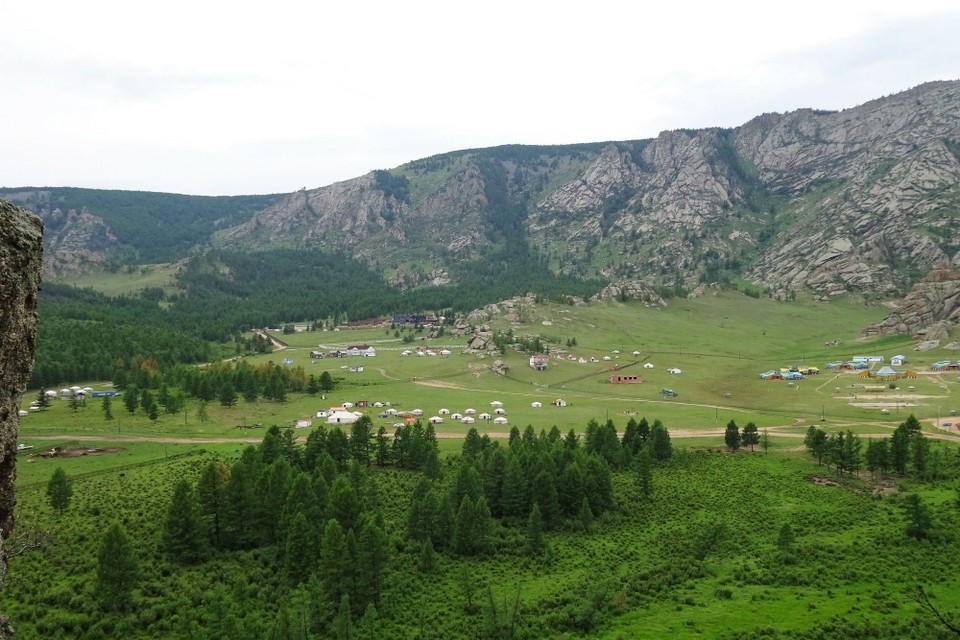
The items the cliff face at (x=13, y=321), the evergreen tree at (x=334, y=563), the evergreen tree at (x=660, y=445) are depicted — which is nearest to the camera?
the cliff face at (x=13, y=321)

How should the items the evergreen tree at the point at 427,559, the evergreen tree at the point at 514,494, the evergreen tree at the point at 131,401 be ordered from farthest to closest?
1. the evergreen tree at the point at 131,401
2. the evergreen tree at the point at 514,494
3. the evergreen tree at the point at 427,559

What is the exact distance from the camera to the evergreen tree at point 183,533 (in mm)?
55281

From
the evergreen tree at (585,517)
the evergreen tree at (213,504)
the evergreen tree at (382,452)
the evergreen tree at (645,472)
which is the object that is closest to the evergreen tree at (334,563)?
the evergreen tree at (213,504)

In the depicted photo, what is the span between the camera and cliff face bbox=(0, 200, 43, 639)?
12750 mm

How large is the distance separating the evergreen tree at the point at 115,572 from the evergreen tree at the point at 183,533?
8869 millimetres

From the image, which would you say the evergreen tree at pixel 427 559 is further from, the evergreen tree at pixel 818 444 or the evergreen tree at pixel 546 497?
the evergreen tree at pixel 818 444

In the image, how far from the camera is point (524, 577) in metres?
55.1

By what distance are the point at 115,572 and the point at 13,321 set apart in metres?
41.7

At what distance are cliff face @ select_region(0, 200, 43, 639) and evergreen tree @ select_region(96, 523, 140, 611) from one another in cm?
3742

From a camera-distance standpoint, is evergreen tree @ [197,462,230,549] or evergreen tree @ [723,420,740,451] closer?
evergreen tree @ [197,462,230,549]

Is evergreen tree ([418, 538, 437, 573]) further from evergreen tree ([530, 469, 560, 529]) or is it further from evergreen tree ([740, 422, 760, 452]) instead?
evergreen tree ([740, 422, 760, 452])

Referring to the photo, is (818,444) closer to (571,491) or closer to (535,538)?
(571,491)

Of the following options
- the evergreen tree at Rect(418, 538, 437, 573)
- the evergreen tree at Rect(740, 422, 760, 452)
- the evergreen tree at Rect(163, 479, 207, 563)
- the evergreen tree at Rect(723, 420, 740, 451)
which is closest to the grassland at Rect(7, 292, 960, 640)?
the evergreen tree at Rect(418, 538, 437, 573)

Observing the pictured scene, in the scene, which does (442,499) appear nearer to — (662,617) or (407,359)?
(662,617)
